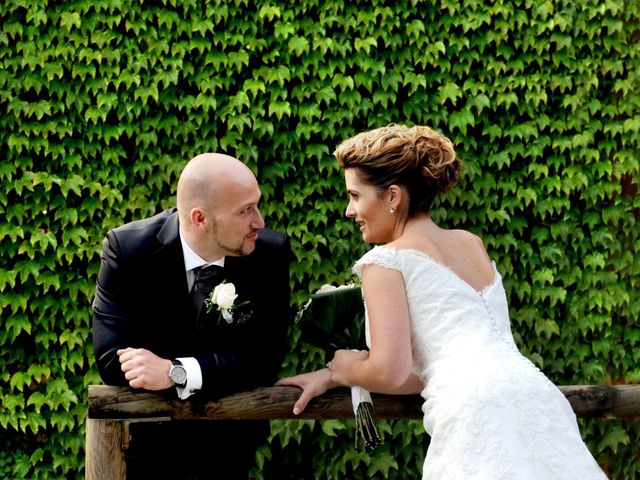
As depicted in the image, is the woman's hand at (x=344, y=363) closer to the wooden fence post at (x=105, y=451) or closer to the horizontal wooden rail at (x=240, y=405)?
the horizontal wooden rail at (x=240, y=405)

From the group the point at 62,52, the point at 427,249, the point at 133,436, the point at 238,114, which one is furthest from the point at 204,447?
the point at 62,52

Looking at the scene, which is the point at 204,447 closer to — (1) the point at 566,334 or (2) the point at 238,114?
(2) the point at 238,114

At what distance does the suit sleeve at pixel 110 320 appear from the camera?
Result: 314 centimetres

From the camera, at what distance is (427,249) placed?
2914mm

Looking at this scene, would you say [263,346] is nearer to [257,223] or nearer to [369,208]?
[257,223]

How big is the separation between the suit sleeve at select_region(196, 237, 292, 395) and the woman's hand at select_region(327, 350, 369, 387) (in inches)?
12.0

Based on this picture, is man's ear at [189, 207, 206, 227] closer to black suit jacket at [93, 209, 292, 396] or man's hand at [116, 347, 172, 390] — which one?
black suit jacket at [93, 209, 292, 396]

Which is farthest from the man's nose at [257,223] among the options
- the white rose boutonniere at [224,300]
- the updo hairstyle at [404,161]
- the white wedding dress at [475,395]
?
the white wedding dress at [475,395]

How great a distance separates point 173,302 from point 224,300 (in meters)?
0.25

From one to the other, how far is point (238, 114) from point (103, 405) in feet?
9.42

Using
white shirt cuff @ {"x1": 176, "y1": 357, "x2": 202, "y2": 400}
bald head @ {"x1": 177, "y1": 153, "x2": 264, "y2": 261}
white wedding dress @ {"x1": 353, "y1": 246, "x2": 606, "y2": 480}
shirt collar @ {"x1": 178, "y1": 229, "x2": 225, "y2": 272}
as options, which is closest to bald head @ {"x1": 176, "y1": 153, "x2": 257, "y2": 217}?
bald head @ {"x1": 177, "y1": 153, "x2": 264, "y2": 261}

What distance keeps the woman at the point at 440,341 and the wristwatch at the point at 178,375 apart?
41cm

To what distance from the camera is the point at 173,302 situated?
3.37 meters

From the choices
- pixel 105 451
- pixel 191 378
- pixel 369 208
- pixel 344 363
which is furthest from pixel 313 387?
pixel 105 451
